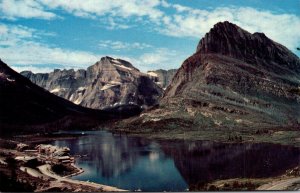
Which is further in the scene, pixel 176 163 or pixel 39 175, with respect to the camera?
pixel 176 163

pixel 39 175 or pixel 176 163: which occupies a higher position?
pixel 39 175

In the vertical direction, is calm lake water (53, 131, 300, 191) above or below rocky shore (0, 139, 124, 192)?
below

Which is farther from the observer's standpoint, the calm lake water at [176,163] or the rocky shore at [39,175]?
the calm lake water at [176,163]

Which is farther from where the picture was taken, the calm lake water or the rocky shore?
the calm lake water

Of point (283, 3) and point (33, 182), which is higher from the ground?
A: point (283, 3)

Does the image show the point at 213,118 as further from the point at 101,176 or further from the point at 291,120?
the point at 101,176

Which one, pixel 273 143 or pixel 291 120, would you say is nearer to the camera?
pixel 273 143

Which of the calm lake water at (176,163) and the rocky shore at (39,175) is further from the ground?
the rocky shore at (39,175)

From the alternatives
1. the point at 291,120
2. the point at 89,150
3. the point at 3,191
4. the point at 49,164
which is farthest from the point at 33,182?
the point at 291,120
